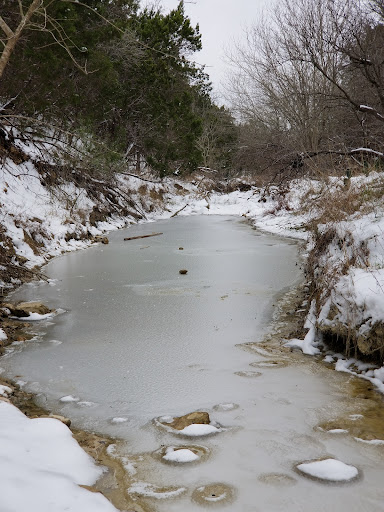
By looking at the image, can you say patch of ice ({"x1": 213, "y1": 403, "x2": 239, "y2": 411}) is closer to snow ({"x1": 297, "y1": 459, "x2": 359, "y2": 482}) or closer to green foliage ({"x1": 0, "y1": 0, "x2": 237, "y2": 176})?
snow ({"x1": 297, "y1": 459, "x2": 359, "y2": 482})

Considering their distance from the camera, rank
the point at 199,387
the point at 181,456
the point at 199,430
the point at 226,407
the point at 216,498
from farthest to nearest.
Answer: the point at 199,387
the point at 226,407
the point at 199,430
the point at 181,456
the point at 216,498

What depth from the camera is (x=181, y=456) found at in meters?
2.52

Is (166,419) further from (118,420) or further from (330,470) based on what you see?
(330,470)

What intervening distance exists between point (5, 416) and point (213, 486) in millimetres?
1257

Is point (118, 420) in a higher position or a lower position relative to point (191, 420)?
lower

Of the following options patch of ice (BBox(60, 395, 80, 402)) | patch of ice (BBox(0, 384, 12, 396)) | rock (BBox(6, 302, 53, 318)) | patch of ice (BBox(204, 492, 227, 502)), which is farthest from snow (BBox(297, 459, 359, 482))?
rock (BBox(6, 302, 53, 318))

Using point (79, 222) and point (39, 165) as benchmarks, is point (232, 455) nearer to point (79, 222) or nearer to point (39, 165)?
point (79, 222)

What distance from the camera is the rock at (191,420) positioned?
2.87 m

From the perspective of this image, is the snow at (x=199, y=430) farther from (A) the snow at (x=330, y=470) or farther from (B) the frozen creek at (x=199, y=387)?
(A) the snow at (x=330, y=470)

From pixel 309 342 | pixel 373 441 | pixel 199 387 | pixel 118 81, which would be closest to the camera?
pixel 373 441

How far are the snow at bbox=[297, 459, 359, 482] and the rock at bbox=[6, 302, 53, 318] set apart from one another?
364 cm

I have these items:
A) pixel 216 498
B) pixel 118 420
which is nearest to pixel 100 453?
pixel 118 420

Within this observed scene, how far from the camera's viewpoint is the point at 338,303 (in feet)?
13.0

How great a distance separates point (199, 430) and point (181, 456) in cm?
30
